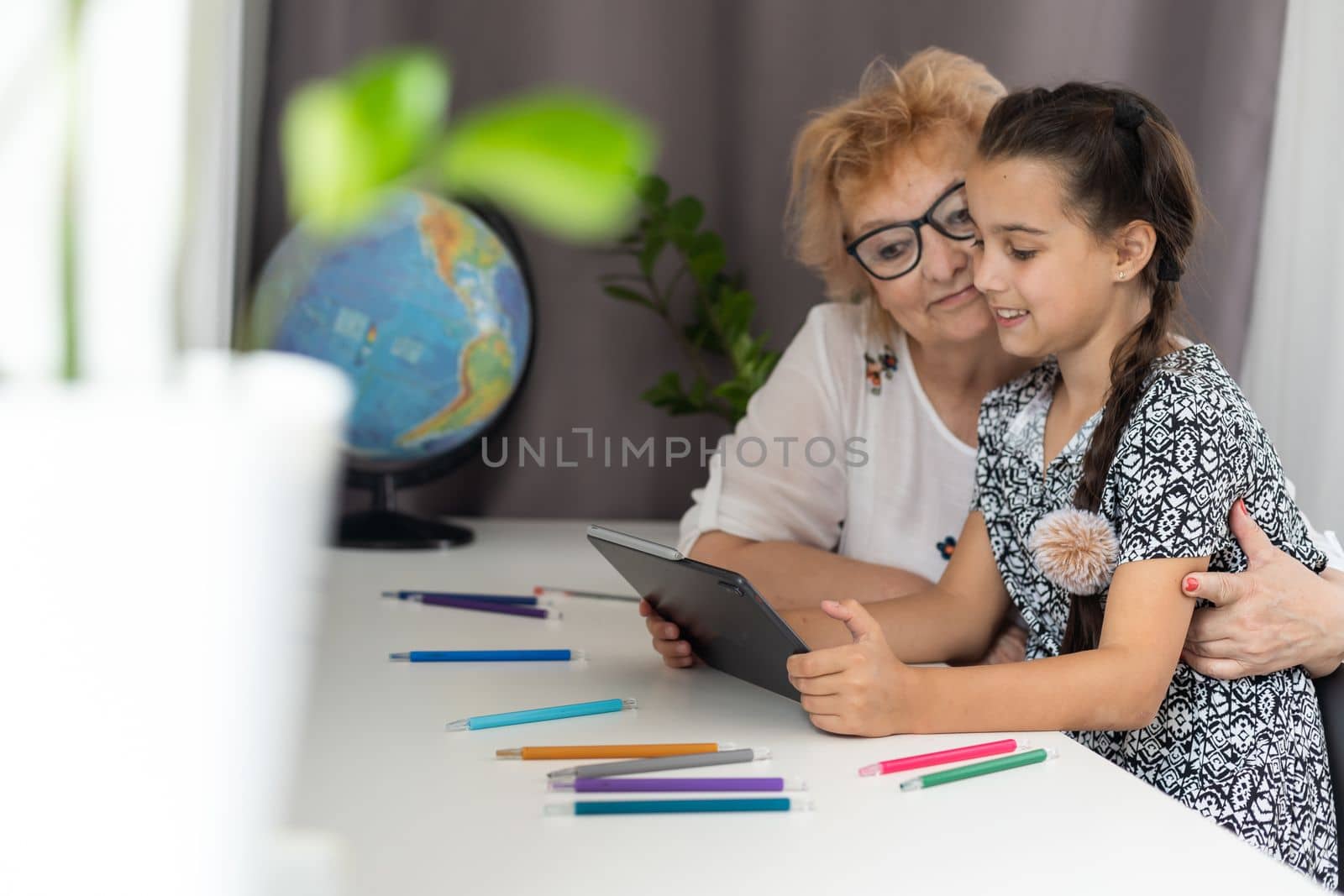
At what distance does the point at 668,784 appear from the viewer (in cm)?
64

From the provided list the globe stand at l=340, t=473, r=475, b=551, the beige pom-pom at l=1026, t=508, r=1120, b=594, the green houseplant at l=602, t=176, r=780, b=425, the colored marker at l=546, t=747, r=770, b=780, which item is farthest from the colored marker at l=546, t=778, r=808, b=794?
the green houseplant at l=602, t=176, r=780, b=425

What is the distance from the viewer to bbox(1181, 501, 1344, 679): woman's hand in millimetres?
911

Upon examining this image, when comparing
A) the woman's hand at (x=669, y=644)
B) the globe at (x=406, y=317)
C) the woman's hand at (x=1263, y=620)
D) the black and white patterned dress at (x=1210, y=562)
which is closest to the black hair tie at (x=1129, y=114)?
the black and white patterned dress at (x=1210, y=562)

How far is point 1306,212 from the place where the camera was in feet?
5.13

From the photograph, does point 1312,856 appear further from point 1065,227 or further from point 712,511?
point 712,511

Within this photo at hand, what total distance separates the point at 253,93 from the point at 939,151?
1.02 metres

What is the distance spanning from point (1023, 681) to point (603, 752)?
28 centimetres

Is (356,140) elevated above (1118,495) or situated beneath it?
elevated above

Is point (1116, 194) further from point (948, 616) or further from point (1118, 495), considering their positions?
point (948, 616)

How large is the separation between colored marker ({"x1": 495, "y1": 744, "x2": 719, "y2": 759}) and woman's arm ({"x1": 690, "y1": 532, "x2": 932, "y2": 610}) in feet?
1.51

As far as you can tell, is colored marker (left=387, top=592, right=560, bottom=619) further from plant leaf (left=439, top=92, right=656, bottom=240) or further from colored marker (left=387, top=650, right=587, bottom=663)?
plant leaf (left=439, top=92, right=656, bottom=240)

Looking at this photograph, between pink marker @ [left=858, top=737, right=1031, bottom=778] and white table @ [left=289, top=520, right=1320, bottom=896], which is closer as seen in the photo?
white table @ [left=289, top=520, right=1320, bottom=896]

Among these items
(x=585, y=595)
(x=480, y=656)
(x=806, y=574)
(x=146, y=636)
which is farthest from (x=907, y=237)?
(x=146, y=636)

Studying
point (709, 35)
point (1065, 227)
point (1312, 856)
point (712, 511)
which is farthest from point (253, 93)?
point (1312, 856)
